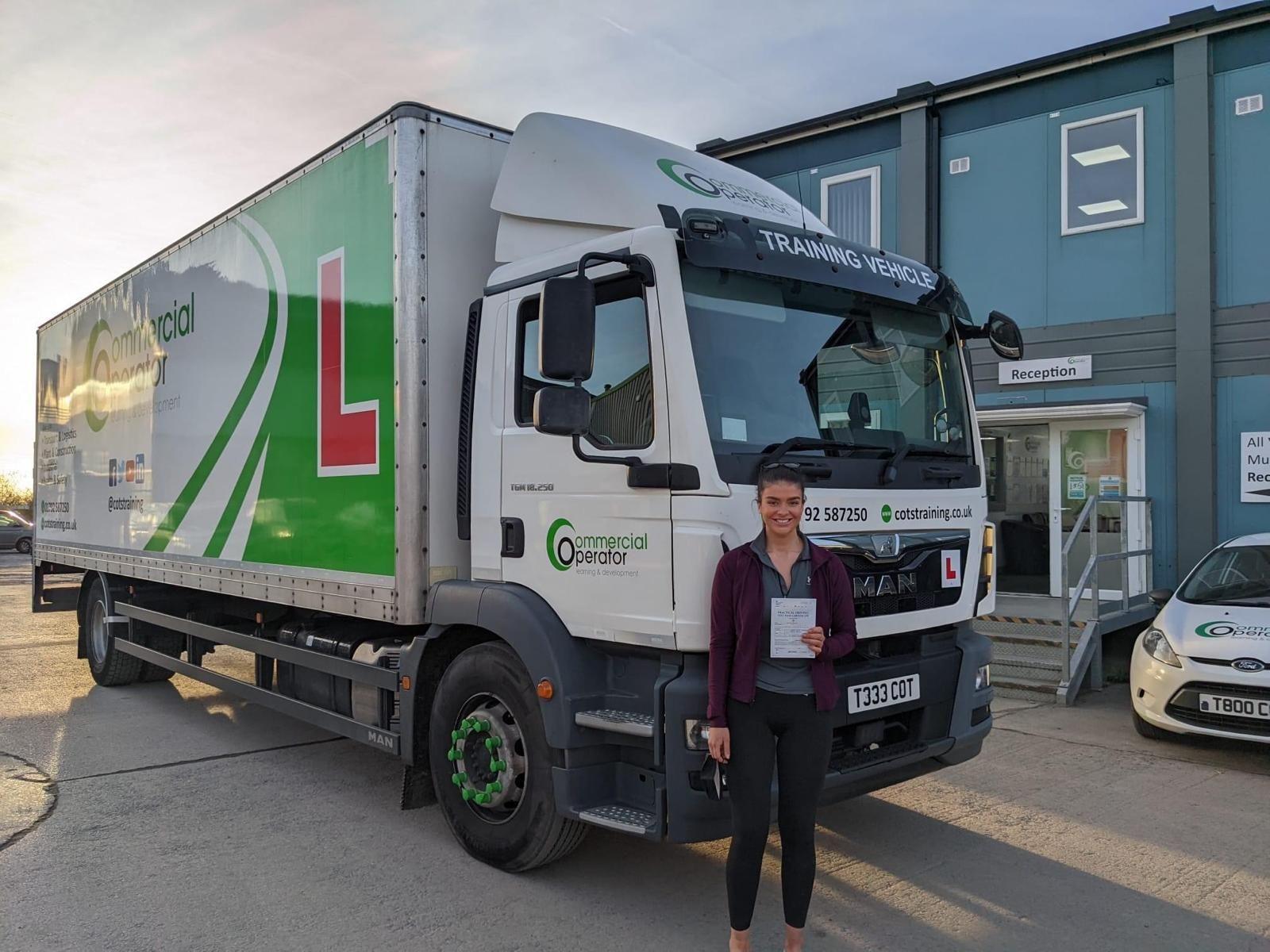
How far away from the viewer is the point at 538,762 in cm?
423

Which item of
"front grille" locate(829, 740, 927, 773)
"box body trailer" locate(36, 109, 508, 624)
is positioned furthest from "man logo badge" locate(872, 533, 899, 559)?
"box body trailer" locate(36, 109, 508, 624)

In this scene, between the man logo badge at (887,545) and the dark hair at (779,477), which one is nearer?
the dark hair at (779,477)

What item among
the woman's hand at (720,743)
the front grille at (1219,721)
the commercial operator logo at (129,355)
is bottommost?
the front grille at (1219,721)

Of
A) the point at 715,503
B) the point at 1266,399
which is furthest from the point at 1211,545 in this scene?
the point at 715,503

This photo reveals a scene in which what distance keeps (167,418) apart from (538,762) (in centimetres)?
482

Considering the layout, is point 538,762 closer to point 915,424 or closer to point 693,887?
point 693,887

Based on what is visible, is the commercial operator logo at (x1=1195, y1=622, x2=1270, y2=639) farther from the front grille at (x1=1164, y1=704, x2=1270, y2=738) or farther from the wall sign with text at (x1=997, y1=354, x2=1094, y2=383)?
the wall sign with text at (x1=997, y1=354, x2=1094, y2=383)

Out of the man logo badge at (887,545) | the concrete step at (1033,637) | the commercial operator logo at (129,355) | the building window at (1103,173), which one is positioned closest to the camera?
the man logo badge at (887,545)

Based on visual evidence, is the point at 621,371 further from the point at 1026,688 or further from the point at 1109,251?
the point at 1109,251

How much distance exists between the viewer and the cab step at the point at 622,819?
Answer: 378 centimetres

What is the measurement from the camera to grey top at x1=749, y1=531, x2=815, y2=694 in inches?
136

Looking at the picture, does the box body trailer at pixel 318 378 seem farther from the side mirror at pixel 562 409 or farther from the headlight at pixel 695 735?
the headlight at pixel 695 735

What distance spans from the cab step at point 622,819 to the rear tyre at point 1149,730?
483 centimetres

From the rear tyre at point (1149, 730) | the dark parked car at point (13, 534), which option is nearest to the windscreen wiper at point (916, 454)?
the rear tyre at point (1149, 730)
